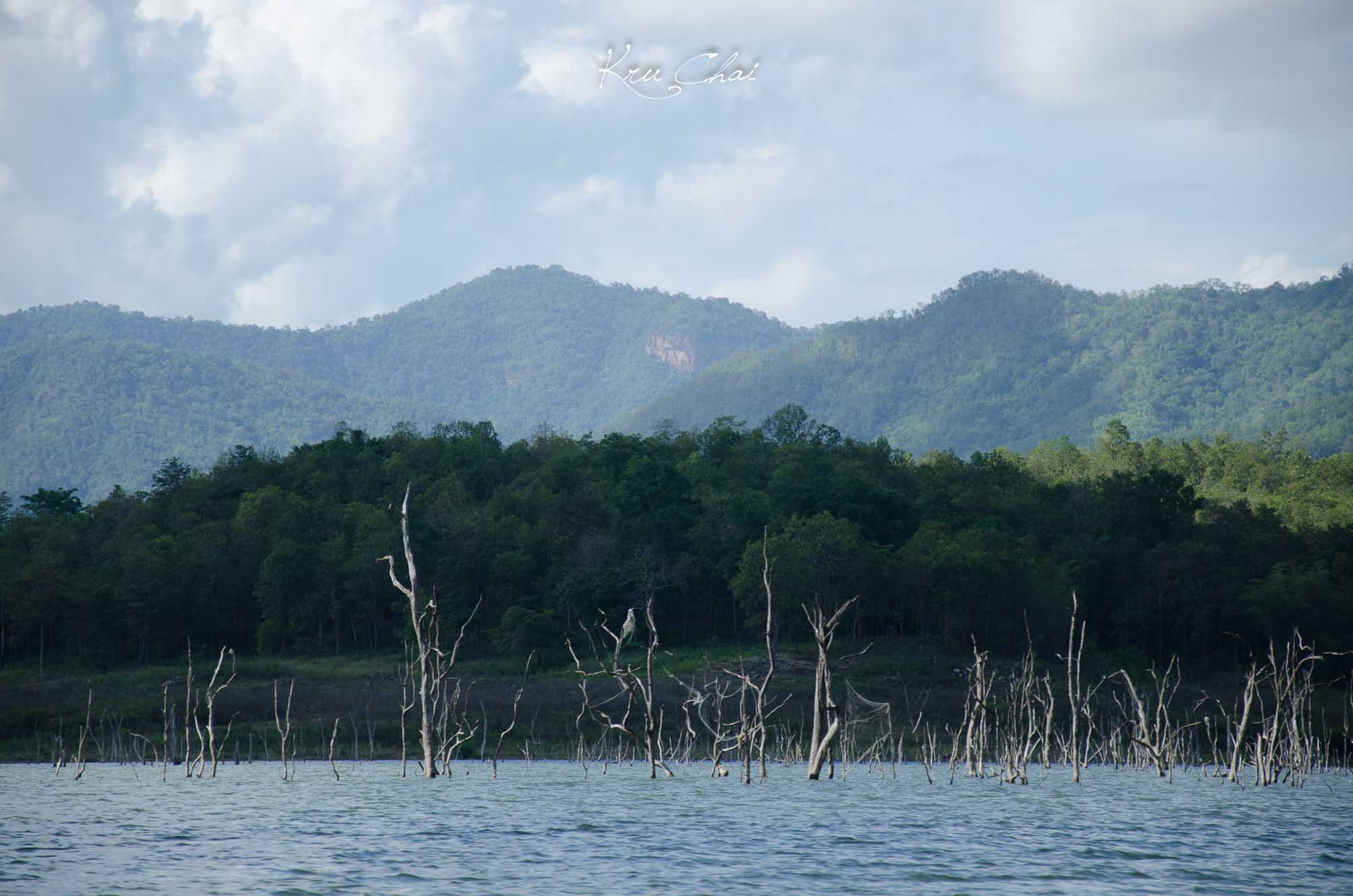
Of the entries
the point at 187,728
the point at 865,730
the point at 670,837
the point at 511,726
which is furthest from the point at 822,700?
the point at 865,730

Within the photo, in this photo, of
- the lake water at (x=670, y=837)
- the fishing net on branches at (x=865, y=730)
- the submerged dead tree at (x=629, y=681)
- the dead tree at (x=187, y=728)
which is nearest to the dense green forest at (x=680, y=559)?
the submerged dead tree at (x=629, y=681)

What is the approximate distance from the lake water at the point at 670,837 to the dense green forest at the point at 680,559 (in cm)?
4164

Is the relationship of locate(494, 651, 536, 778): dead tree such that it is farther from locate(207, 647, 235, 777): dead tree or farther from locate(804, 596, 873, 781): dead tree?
locate(804, 596, 873, 781): dead tree

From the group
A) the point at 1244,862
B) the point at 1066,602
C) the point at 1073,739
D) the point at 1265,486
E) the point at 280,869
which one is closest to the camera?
the point at 280,869

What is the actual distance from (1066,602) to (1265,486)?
5838 cm

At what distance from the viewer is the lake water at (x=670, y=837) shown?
22.2 metres

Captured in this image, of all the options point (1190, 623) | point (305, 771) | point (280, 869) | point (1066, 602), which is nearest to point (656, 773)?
point (305, 771)

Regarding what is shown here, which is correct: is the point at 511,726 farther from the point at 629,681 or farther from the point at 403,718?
the point at 629,681

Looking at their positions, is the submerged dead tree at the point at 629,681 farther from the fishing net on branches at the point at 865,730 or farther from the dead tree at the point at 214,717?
the dead tree at the point at 214,717

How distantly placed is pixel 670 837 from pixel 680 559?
6785 centimetres

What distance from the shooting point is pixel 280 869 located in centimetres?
2323

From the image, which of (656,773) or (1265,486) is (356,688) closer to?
(656,773)

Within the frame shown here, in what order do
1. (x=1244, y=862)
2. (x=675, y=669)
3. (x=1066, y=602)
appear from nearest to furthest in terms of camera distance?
(x=1244, y=862) < (x=675, y=669) < (x=1066, y=602)

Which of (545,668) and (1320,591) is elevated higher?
(1320,591)
